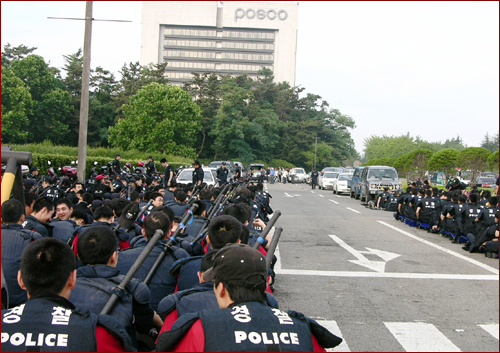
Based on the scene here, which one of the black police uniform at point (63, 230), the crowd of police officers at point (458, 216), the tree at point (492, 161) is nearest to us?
the black police uniform at point (63, 230)

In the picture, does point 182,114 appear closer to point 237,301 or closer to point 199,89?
point 199,89

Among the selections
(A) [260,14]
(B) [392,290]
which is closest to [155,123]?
(B) [392,290]

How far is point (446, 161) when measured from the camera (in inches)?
1411

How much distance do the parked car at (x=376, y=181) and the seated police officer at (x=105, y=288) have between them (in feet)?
79.0

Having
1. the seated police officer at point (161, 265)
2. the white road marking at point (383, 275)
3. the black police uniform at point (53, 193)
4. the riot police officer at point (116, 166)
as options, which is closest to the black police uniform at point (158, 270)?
the seated police officer at point (161, 265)

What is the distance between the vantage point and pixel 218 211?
9.35 m

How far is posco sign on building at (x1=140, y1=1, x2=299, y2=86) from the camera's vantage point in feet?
416

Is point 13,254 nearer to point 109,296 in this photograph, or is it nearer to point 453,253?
point 109,296

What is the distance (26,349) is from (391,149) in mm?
101988

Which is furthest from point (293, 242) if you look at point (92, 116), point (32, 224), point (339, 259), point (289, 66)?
point (289, 66)

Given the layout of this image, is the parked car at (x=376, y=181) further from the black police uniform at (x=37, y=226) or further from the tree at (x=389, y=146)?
the tree at (x=389, y=146)

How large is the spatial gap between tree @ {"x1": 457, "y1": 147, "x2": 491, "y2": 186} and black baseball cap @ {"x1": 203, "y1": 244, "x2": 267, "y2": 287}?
3424 centimetres

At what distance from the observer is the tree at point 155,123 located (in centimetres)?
5962

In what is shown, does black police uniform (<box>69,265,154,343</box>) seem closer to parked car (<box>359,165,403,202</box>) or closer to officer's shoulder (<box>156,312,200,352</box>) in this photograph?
officer's shoulder (<box>156,312,200,352</box>)
